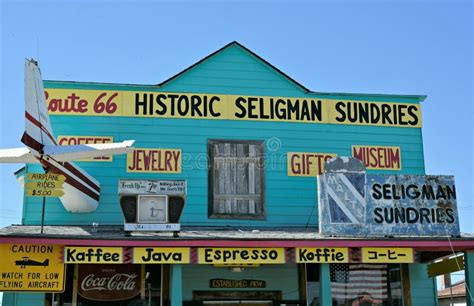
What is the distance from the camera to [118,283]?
15.6 meters

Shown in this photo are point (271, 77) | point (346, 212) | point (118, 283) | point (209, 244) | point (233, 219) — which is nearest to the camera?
point (209, 244)

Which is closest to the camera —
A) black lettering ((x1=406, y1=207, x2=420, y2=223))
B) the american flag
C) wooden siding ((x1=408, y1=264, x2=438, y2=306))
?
black lettering ((x1=406, y1=207, x2=420, y2=223))

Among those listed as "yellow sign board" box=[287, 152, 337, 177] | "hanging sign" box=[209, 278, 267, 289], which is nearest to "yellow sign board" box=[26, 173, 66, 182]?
"hanging sign" box=[209, 278, 267, 289]

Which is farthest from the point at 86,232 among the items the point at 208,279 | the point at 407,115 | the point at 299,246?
the point at 407,115

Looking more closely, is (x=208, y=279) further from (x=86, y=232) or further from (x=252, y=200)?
(x=86, y=232)

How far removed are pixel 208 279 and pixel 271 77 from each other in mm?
5761

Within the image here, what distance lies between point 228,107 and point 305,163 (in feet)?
8.34

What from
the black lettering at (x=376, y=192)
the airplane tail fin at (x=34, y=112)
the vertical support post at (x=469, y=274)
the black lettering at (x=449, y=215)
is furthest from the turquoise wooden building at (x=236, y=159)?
the airplane tail fin at (x=34, y=112)

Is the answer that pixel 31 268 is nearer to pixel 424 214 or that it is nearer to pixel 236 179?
pixel 236 179

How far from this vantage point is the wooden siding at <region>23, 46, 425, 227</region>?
16.6 meters

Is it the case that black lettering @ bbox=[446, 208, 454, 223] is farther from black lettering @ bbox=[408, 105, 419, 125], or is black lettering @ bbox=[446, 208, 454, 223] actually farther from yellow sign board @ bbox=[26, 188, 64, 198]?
yellow sign board @ bbox=[26, 188, 64, 198]

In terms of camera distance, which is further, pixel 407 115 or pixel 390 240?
pixel 407 115

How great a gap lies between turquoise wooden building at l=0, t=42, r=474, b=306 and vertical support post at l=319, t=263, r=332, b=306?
994 millimetres

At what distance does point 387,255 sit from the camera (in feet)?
46.1
